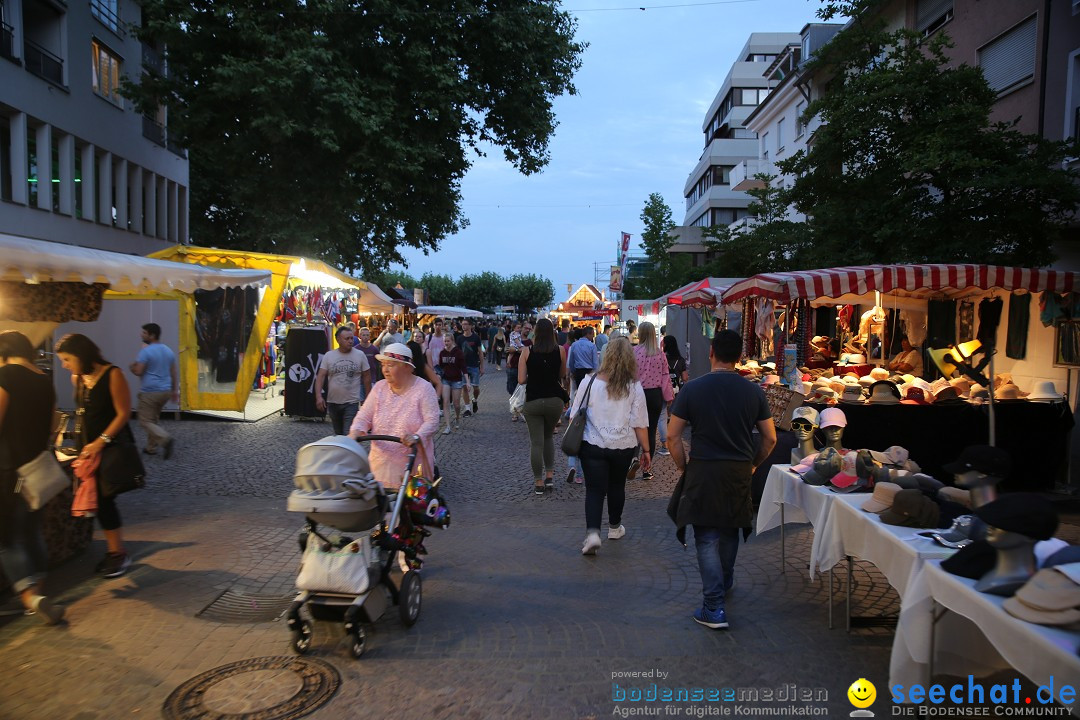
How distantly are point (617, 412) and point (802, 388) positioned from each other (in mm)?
3879

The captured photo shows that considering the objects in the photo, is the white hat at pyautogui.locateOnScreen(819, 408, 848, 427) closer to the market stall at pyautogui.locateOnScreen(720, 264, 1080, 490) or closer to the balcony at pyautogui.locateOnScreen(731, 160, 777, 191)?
the market stall at pyautogui.locateOnScreen(720, 264, 1080, 490)

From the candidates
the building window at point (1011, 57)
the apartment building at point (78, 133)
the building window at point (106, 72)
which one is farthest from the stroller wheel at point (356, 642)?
the building window at point (106, 72)

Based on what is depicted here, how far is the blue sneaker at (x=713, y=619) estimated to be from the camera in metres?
4.57

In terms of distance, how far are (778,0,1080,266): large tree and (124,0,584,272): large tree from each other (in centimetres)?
1006

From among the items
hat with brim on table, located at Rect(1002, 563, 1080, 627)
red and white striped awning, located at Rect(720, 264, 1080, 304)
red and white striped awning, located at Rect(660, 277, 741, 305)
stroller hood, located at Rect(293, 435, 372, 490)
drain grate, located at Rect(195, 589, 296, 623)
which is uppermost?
red and white striped awning, located at Rect(660, 277, 741, 305)

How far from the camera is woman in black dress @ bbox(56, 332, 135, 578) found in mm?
5309

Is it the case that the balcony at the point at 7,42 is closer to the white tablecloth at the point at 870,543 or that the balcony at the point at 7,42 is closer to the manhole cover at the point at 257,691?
the manhole cover at the point at 257,691

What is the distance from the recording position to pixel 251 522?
7.04 m

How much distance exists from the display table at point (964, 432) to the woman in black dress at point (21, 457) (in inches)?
285

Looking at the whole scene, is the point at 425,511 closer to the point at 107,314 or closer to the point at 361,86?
the point at 107,314

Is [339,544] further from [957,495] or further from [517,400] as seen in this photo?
[517,400]

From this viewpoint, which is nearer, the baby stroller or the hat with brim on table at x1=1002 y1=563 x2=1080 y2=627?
the hat with brim on table at x1=1002 y1=563 x2=1080 y2=627

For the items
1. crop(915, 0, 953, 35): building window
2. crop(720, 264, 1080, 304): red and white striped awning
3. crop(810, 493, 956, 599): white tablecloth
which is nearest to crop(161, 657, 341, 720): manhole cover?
crop(810, 493, 956, 599): white tablecloth

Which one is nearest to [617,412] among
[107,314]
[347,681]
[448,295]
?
[347,681]
